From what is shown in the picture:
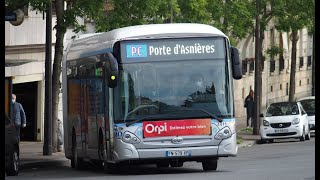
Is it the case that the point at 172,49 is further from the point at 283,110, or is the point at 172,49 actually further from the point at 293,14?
the point at 293,14

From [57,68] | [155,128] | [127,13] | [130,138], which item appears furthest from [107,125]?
[127,13]

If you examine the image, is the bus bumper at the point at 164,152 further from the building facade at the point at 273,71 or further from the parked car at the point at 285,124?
the building facade at the point at 273,71

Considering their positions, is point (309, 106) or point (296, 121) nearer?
point (296, 121)

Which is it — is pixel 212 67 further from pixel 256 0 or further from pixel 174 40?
pixel 256 0

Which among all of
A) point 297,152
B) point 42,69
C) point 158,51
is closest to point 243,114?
point 42,69

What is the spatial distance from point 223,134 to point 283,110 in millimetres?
18680

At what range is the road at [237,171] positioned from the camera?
21.8 m

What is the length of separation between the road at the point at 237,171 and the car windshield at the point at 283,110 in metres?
7.06

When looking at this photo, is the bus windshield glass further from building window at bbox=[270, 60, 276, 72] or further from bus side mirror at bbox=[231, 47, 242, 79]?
building window at bbox=[270, 60, 276, 72]

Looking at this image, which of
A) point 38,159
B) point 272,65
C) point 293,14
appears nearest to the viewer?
point 38,159

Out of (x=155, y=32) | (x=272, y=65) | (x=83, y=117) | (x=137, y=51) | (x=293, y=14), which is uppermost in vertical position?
(x=293, y=14)

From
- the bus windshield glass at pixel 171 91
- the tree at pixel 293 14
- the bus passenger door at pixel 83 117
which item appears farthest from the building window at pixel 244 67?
the bus windshield glass at pixel 171 91

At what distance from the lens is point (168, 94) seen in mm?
23203
